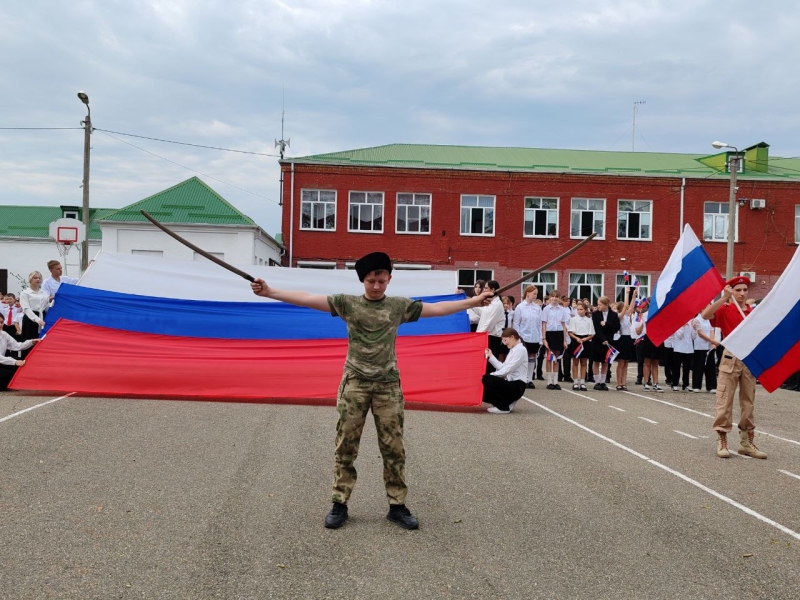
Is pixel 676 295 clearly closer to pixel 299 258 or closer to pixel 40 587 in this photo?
pixel 40 587

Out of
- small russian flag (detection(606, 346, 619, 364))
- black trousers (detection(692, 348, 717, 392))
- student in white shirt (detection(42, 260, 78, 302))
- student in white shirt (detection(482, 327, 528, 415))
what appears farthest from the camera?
black trousers (detection(692, 348, 717, 392))

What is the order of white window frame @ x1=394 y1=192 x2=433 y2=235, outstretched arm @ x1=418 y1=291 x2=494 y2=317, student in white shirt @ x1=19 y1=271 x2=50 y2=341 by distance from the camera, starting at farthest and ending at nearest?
white window frame @ x1=394 y1=192 x2=433 y2=235
student in white shirt @ x1=19 y1=271 x2=50 y2=341
outstretched arm @ x1=418 y1=291 x2=494 y2=317

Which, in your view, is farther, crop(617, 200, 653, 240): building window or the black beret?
crop(617, 200, 653, 240): building window

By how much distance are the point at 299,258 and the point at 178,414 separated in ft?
86.3

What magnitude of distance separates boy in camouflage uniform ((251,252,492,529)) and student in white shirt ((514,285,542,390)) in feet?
33.4

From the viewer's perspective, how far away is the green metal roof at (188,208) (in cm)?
3475

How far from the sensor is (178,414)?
1091 centimetres

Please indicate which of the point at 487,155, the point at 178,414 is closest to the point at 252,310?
the point at 178,414

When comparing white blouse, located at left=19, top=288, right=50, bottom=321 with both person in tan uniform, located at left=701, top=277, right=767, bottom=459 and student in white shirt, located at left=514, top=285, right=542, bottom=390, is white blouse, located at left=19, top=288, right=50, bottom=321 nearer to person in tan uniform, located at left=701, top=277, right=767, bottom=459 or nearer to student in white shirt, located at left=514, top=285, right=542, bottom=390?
student in white shirt, located at left=514, top=285, right=542, bottom=390

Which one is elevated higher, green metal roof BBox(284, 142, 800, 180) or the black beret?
green metal roof BBox(284, 142, 800, 180)

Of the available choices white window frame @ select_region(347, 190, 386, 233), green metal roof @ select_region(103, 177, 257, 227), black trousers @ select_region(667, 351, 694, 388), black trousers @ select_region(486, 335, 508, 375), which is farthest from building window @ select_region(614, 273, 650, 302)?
black trousers @ select_region(486, 335, 508, 375)

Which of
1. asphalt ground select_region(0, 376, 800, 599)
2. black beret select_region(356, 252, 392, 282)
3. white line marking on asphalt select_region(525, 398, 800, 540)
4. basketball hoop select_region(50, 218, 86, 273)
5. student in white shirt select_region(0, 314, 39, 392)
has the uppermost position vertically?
basketball hoop select_region(50, 218, 86, 273)

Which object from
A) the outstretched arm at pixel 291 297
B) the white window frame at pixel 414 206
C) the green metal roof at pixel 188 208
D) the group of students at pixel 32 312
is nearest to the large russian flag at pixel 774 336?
the outstretched arm at pixel 291 297

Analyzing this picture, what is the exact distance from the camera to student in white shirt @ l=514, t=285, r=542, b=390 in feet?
53.0
